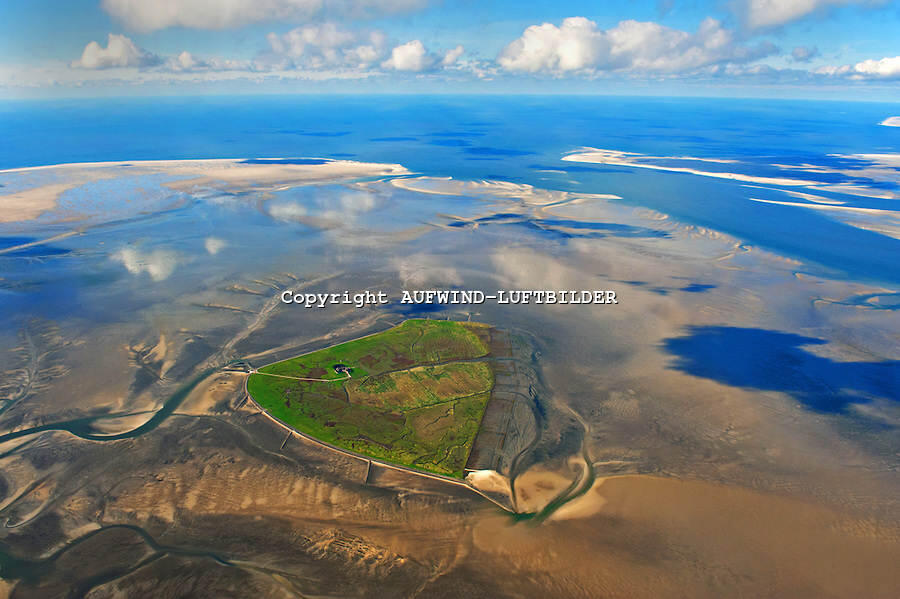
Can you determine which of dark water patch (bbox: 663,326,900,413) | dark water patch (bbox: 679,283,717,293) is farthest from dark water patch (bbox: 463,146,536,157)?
dark water patch (bbox: 663,326,900,413)

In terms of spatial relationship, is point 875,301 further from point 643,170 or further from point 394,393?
point 643,170

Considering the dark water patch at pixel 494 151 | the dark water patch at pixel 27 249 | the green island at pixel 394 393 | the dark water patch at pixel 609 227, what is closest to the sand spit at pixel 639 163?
the dark water patch at pixel 494 151

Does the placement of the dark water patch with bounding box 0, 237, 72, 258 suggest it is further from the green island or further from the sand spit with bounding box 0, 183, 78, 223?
the green island

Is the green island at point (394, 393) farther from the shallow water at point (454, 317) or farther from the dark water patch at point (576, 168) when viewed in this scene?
the dark water patch at point (576, 168)

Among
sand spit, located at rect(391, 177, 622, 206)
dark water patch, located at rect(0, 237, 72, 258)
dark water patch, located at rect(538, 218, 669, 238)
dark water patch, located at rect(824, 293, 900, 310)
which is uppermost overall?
sand spit, located at rect(391, 177, 622, 206)

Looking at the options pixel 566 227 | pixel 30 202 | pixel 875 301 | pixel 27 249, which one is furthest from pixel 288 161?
pixel 875 301

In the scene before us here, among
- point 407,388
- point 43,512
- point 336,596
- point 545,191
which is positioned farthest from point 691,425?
point 545,191

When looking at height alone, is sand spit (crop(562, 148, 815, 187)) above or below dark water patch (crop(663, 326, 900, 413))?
above
